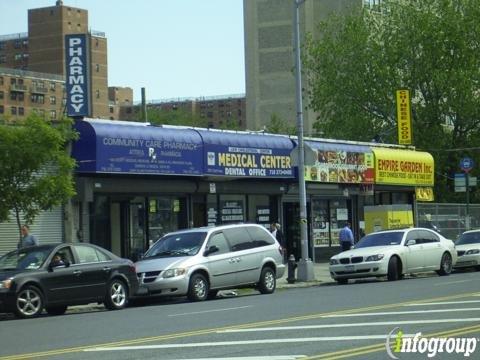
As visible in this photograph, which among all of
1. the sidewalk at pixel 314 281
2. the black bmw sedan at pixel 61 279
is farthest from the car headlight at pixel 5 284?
the sidewalk at pixel 314 281

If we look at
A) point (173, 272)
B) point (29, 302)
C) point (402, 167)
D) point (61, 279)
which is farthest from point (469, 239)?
point (29, 302)

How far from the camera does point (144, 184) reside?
30094mm

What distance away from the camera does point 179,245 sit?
2292 cm

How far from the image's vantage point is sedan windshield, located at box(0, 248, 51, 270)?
1970cm

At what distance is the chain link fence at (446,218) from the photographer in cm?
4416

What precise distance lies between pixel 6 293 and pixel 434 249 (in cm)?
1438

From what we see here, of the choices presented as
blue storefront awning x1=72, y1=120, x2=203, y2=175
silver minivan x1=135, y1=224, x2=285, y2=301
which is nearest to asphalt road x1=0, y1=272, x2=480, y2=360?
silver minivan x1=135, y1=224, x2=285, y2=301

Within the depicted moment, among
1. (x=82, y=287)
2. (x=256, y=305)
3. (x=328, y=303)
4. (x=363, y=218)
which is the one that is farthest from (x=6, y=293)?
(x=363, y=218)

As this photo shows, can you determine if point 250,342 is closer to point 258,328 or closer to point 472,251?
point 258,328

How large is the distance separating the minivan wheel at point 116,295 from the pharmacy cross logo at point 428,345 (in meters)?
9.38

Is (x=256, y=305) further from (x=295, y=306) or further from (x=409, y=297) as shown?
(x=409, y=297)

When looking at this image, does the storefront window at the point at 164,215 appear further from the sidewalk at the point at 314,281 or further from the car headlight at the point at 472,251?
the car headlight at the point at 472,251

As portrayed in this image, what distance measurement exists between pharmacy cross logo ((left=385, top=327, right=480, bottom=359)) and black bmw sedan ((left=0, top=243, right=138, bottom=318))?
896 centimetres

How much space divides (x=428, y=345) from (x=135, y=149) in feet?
59.8
